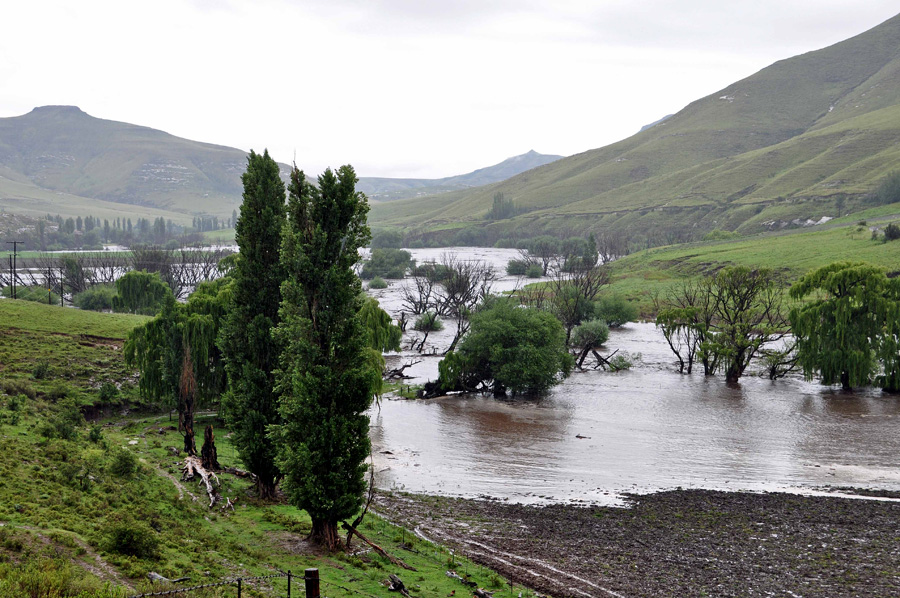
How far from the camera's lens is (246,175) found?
85.4 feet

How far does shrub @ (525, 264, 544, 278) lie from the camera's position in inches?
5217

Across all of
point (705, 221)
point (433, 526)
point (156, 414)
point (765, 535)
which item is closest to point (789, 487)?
point (765, 535)

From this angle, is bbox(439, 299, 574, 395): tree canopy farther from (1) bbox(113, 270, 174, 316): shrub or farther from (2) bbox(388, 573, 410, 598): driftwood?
(1) bbox(113, 270, 174, 316): shrub

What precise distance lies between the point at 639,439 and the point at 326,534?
22965mm

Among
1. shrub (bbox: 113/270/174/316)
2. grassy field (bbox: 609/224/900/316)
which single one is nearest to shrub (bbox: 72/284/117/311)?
shrub (bbox: 113/270/174/316)

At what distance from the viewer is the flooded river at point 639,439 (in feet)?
98.5

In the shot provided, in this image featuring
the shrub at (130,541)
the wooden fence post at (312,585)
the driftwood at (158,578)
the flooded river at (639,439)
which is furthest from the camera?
the flooded river at (639,439)

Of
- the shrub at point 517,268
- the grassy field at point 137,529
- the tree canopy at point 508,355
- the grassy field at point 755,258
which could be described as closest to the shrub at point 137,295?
the tree canopy at point 508,355

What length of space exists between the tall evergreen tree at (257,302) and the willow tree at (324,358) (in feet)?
12.3

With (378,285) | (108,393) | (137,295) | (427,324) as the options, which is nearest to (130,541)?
(108,393)

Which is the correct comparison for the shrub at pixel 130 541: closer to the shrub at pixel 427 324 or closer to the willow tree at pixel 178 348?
the willow tree at pixel 178 348

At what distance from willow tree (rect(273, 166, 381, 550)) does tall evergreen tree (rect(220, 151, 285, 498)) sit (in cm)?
375

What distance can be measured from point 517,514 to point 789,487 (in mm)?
12193

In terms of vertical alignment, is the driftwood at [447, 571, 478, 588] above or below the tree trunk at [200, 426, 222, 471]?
below
